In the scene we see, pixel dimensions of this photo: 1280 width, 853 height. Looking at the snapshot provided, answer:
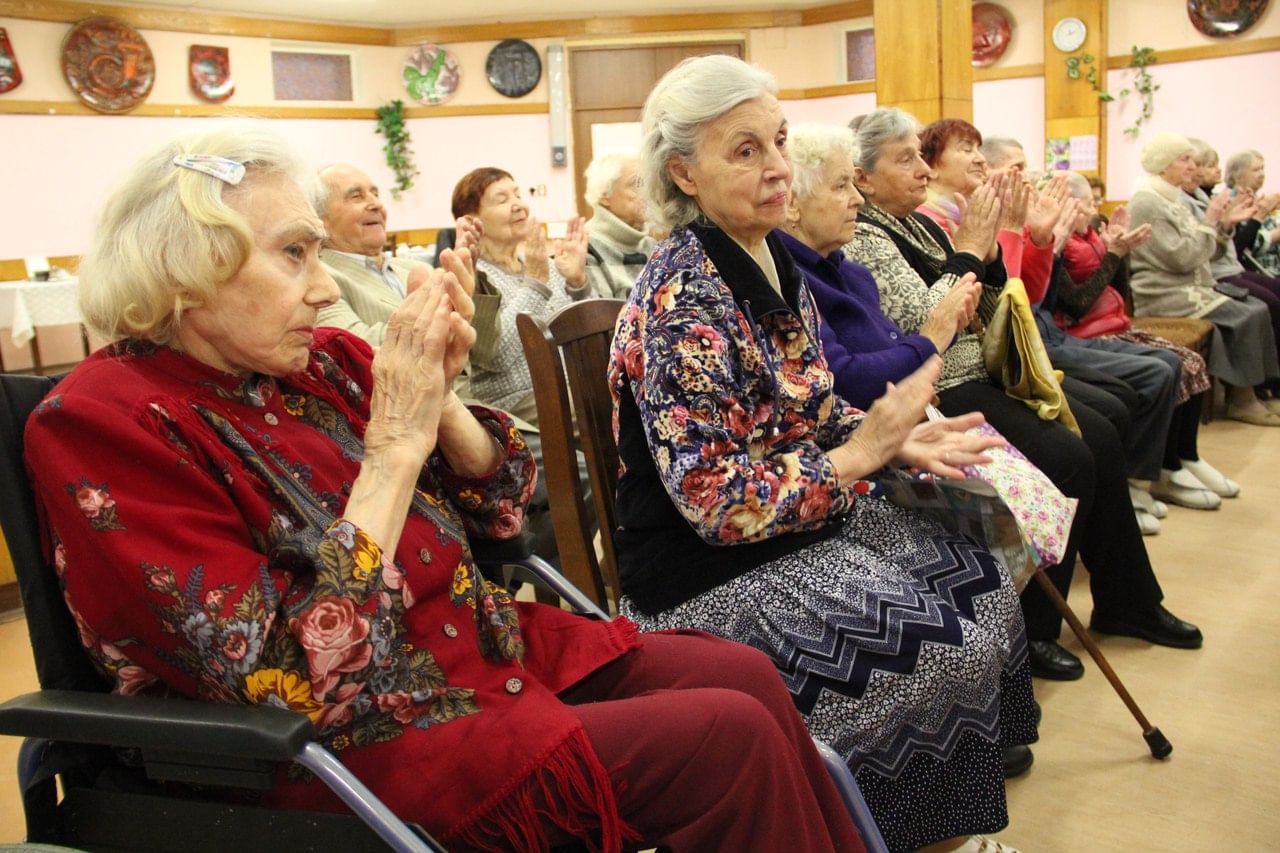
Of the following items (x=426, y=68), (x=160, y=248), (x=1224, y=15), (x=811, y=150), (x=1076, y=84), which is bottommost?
(x=160, y=248)

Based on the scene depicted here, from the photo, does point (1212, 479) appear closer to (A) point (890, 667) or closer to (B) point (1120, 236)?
(B) point (1120, 236)

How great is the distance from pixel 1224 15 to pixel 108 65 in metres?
9.44

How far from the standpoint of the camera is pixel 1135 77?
31.7 feet

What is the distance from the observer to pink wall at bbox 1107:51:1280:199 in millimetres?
9164

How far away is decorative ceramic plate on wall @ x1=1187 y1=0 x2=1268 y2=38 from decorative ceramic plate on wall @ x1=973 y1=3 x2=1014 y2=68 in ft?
5.03

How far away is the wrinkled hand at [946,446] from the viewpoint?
1733 mm

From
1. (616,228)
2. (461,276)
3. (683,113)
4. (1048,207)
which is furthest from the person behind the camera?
(616,228)

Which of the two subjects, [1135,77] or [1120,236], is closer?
[1120,236]

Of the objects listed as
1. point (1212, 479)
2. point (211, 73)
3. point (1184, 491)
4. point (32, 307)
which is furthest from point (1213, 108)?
point (32, 307)

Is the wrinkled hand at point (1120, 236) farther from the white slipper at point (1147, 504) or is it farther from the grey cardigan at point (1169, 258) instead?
the white slipper at point (1147, 504)

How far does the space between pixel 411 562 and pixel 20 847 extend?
464 millimetres

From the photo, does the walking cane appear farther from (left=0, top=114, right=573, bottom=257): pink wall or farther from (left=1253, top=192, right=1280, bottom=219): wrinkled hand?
(left=0, top=114, right=573, bottom=257): pink wall

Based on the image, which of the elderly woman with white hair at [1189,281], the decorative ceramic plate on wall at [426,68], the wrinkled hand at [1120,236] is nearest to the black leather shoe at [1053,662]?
the wrinkled hand at [1120,236]

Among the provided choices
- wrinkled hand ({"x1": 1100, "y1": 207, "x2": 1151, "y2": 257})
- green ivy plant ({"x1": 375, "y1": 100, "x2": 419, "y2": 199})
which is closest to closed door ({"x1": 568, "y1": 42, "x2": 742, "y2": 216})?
green ivy plant ({"x1": 375, "y1": 100, "x2": 419, "y2": 199})
